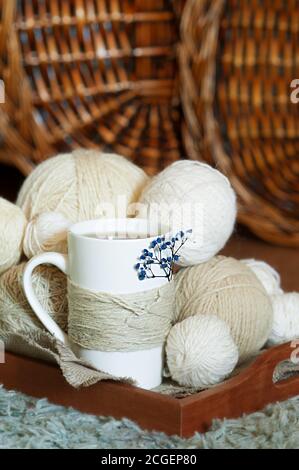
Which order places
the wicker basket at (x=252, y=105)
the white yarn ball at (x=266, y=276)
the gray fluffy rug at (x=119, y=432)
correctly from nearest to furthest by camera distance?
the gray fluffy rug at (x=119, y=432)
the white yarn ball at (x=266, y=276)
the wicker basket at (x=252, y=105)

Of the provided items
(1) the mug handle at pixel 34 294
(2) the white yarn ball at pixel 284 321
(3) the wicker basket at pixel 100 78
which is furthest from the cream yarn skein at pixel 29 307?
(3) the wicker basket at pixel 100 78

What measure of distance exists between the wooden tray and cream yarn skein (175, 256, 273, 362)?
0.15 feet

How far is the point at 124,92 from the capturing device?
1648mm

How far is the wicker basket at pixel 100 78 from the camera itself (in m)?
1.52

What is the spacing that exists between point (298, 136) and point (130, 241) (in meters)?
0.86

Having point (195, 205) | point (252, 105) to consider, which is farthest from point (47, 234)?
point (252, 105)

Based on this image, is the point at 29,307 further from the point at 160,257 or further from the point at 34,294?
the point at 160,257

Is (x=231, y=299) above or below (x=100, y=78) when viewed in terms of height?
below

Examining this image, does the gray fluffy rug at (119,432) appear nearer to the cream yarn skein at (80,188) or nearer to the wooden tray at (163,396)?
the wooden tray at (163,396)

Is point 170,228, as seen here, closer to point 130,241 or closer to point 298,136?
point 130,241

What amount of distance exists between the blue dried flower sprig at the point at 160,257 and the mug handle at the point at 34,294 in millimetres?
82

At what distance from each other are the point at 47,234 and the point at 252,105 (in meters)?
0.81

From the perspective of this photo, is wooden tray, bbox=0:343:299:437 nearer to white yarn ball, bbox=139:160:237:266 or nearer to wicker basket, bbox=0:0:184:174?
white yarn ball, bbox=139:160:237:266

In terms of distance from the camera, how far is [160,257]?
75cm
